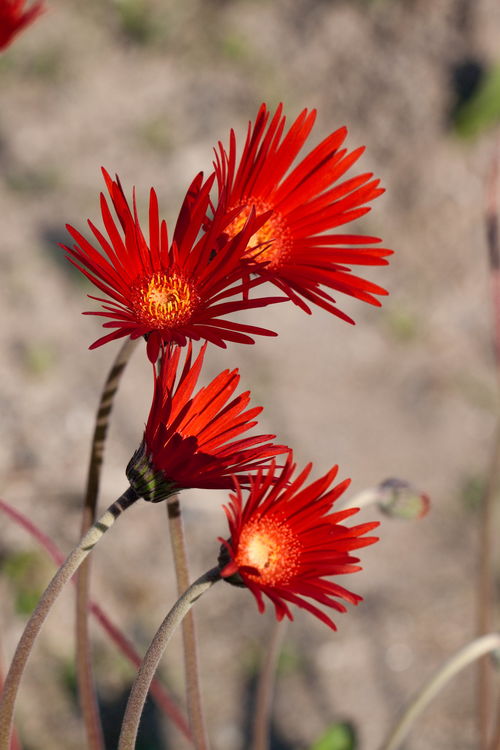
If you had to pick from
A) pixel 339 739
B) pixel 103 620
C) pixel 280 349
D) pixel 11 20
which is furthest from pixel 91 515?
pixel 280 349

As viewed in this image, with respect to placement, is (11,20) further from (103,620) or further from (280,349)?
(280,349)

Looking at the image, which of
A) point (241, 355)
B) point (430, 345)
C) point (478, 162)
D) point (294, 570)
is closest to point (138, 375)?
point (241, 355)

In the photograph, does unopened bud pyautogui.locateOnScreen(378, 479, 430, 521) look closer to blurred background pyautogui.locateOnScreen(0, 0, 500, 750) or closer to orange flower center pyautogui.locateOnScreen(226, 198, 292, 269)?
orange flower center pyautogui.locateOnScreen(226, 198, 292, 269)

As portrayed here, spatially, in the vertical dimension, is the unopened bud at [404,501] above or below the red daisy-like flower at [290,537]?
above

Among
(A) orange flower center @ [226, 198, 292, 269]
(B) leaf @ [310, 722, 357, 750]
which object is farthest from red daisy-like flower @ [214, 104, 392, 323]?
(B) leaf @ [310, 722, 357, 750]

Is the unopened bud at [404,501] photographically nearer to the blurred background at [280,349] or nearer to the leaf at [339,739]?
the leaf at [339,739]

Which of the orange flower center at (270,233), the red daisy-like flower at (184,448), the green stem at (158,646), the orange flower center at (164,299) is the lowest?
the green stem at (158,646)

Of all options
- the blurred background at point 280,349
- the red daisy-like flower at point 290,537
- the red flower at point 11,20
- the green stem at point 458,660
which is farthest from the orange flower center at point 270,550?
the blurred background at point 280,349

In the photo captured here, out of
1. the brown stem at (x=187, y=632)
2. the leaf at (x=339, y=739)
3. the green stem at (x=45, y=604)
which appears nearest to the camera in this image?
the green stem at (x=45, y=604)

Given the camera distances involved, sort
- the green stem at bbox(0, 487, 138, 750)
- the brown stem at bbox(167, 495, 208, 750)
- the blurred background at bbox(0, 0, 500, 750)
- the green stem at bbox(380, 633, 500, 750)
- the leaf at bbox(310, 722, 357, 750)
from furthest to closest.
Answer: the blurred background at bbox(0, 0, 500, 750) → the leaf at bbox(310, 722, 357, 750) → the green stem at bbox(380, 633, 500, 750) → the brown stem at bbox(167, 495, 208, 750) → the green stem at bbox(0, 487, 138, 750)
